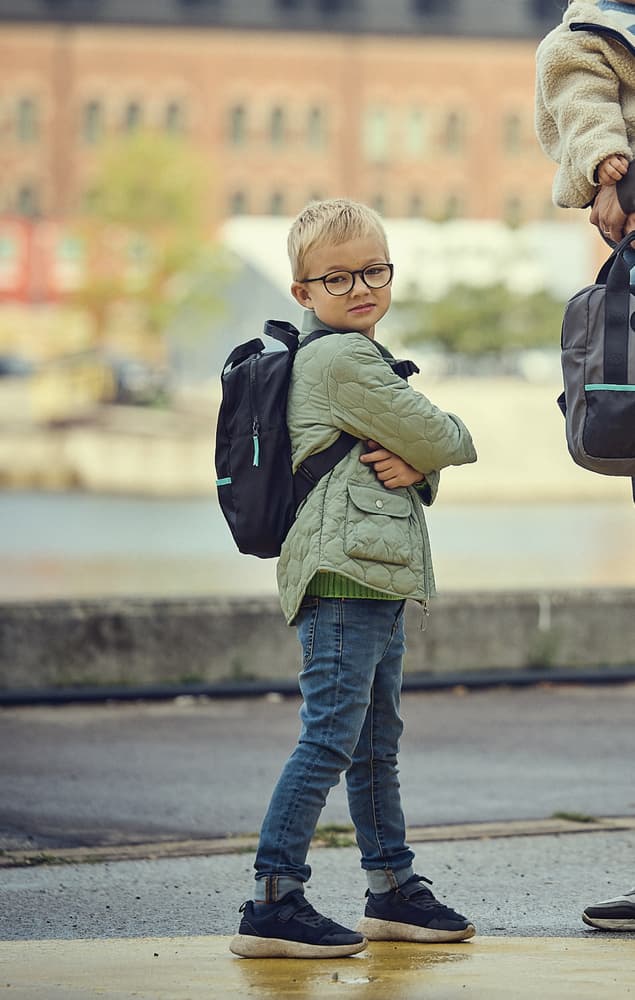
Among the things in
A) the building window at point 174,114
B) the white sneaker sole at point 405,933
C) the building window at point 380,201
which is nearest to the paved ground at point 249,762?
the white sneaker sole at point 405,933

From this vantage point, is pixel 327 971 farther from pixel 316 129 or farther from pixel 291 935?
pixel 316 129

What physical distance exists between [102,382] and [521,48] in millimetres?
43795

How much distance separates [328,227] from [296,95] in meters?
83.7

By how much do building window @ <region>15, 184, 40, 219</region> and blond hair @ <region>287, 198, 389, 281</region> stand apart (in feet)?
261

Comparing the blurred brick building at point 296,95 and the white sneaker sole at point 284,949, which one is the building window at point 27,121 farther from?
the white sneaker sole at point 284,949

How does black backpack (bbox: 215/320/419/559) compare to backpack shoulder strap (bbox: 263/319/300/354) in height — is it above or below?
below

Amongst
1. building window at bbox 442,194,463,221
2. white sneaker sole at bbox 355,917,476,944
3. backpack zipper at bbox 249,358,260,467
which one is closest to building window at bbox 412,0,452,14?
building window at bbox 442,194,463,221

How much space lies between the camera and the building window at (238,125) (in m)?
84.7

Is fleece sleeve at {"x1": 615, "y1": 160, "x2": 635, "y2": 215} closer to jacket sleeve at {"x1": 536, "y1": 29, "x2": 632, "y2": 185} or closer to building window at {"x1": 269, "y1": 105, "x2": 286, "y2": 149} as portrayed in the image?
jacket sleeve at {"x1": 536, "y1": 29, "x2": 632, "y2": 185}

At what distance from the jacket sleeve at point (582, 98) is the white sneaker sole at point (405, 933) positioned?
1.63 meters

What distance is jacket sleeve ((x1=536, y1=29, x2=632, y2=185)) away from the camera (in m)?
3.73

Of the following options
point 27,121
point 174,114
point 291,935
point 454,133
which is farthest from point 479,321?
point 291,935

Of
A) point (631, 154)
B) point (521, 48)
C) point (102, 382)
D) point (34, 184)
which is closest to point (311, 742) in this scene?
point (631, 154)

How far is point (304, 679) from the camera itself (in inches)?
148
